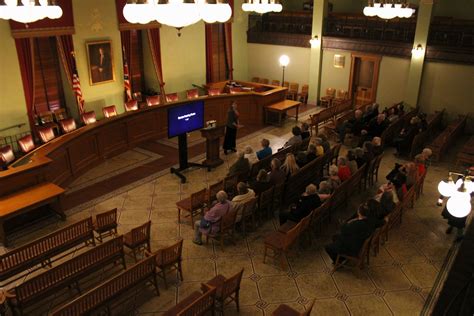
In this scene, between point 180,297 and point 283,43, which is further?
point 283,43

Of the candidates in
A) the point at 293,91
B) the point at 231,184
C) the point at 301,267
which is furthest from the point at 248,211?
the point at 293,91

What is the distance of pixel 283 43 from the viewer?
683 inches

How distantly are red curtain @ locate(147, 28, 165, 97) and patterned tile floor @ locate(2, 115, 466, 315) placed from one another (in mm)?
7000

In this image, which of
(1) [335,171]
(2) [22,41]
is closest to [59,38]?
(2) [22,41]

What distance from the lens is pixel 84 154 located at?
10.1m

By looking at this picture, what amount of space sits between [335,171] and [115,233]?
167 inches

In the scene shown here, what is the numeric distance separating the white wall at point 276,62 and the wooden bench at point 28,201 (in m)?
11.9

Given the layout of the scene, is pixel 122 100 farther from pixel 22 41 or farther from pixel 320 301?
pixel 320 301

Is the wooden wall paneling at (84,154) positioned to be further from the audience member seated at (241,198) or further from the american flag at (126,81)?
the audience member seated at (241,198)

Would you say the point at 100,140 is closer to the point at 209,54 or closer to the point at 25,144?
the point at 25,144

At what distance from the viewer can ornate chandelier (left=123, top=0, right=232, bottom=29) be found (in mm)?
5992

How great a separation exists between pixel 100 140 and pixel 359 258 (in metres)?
7.09

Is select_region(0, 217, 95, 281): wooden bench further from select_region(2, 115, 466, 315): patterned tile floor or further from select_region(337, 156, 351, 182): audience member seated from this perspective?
select_region(337, 156, 351, 182): audience member seated

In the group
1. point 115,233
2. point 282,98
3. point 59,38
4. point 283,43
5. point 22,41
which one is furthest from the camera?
point 283,43
